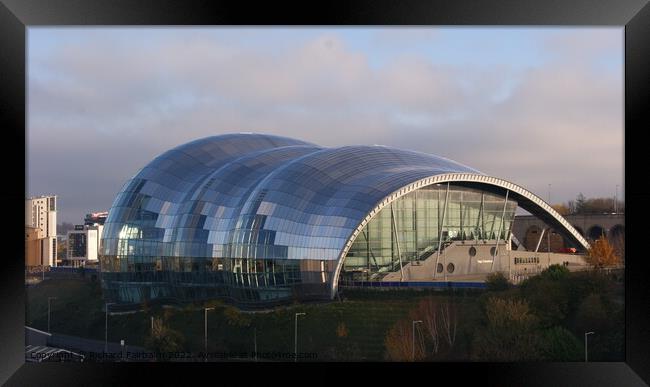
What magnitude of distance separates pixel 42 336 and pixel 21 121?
4277cm

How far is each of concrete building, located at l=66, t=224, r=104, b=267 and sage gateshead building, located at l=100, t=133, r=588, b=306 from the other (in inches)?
2097

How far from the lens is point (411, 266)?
54.5 metres

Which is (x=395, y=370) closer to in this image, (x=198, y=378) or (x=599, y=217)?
(x=198, y=378)

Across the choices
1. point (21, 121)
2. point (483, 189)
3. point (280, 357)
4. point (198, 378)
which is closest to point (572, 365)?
point (198, 378)

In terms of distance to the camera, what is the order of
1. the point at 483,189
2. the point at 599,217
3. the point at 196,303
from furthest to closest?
the point at 599,217, the point at 483,189, the point at 196,303

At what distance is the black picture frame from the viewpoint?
14820mm

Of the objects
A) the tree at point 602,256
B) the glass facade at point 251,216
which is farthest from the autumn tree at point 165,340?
the tree at point 602,256

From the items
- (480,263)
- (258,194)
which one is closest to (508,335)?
(258,194)

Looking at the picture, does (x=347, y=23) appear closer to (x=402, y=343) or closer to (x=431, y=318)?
(x=402, y=343)

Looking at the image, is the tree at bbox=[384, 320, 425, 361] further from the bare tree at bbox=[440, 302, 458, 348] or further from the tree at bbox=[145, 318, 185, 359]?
the tree at bbox=[145, 318, 185, 359]

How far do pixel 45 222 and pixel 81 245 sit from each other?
14293mm

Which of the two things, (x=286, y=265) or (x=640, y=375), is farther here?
(x=286, y=265)

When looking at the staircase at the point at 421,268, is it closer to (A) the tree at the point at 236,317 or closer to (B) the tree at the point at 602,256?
(A) the tree at the point at 236,317

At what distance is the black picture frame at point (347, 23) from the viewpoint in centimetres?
1482
